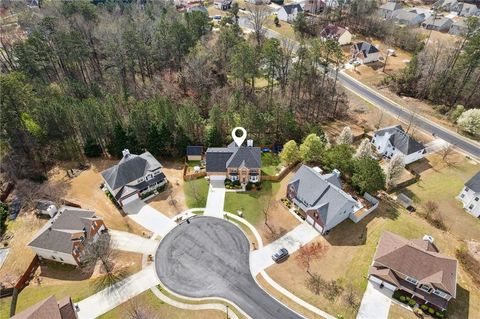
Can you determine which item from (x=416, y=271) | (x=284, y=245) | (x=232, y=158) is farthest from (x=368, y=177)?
(x=232, y=158)

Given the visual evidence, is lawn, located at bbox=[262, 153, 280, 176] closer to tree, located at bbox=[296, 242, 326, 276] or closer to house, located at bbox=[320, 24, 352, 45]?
tree, located at bbox=[296, 242, 326, 276]

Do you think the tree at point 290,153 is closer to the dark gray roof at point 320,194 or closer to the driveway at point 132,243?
the dark gray roof at point 320,194

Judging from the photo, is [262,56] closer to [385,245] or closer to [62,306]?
[385,245]

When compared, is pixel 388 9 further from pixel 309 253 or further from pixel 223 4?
pixel 309 253

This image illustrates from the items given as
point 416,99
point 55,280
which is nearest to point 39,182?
point 55,280

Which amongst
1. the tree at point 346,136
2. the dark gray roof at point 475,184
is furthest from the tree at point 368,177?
the dark gray roof at point 475,184

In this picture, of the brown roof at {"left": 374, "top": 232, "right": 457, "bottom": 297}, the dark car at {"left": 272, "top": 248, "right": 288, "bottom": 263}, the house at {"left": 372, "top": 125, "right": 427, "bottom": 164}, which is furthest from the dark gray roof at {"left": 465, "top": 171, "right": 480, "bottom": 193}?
the dark car at {"left": 272, "top": 248, "right": 288, "bottom": 263}
